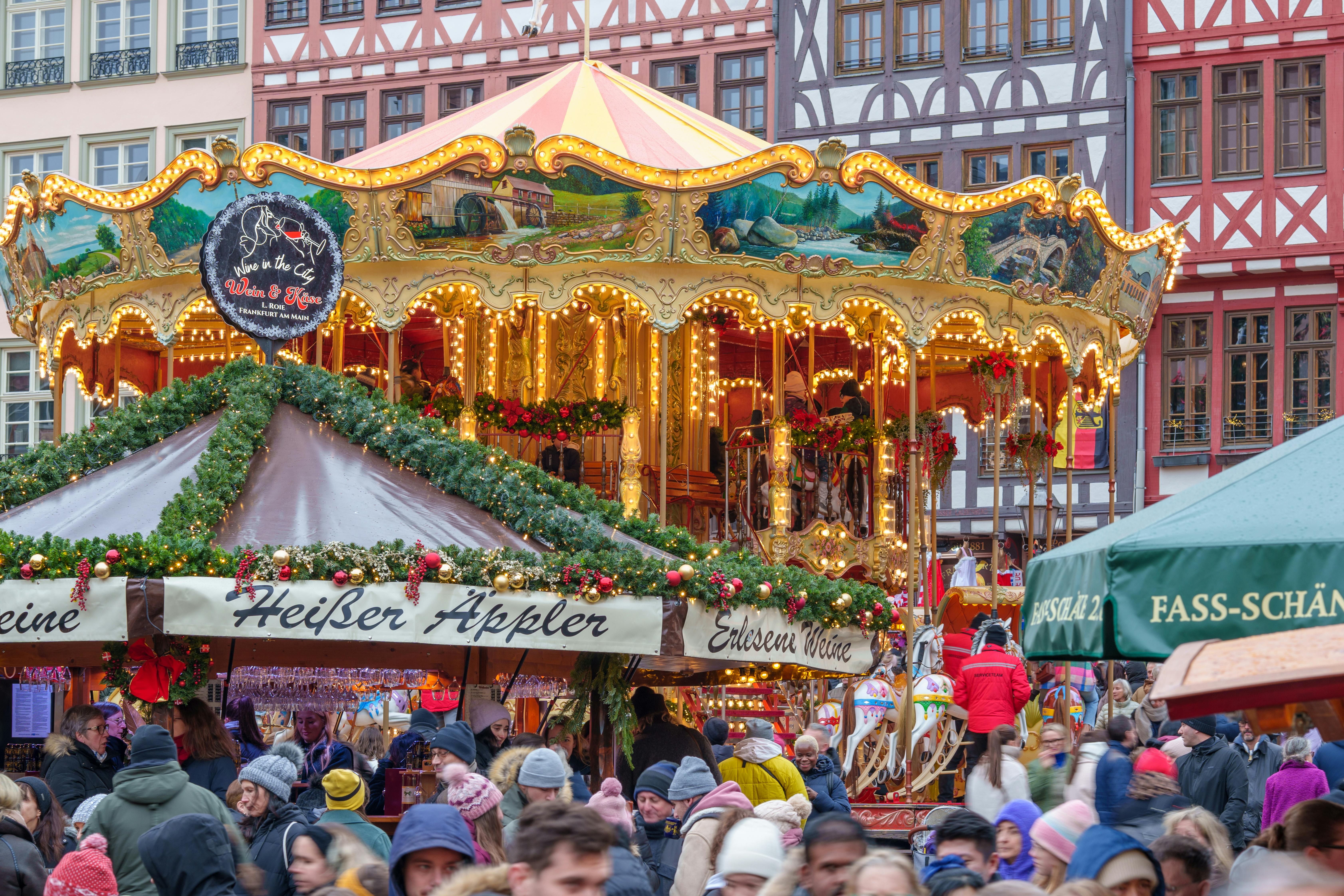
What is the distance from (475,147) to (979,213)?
170 inches

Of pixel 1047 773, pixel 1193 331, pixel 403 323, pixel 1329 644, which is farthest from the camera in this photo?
pixel 1193 331

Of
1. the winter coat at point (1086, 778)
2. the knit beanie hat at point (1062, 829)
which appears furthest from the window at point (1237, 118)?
the knit beanie hat at point (1062, 829)

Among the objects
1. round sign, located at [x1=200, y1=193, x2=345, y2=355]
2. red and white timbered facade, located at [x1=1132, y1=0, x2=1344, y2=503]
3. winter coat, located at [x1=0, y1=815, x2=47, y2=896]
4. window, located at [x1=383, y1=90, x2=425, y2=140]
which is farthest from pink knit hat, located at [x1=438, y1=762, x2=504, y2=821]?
window, located at [x1=383, y1=90, x2=425, y2=140]

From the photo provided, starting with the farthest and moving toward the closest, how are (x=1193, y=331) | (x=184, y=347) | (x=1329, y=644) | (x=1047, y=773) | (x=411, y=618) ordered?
(x=1193, y=331), (x=184, y=347), (x=411, y=618), (x=1047, y=773), (x=1329, y=644)

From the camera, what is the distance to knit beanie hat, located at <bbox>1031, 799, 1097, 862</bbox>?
21.3 ft

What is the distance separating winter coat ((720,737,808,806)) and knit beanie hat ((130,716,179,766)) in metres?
3.56

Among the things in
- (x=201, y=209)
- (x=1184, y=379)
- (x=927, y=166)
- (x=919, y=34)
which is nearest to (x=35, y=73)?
(x=919, y=34)

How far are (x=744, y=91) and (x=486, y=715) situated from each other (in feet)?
61.0

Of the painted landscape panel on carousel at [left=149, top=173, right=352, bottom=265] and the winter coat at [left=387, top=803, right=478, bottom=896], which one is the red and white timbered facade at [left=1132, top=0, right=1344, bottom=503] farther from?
the winter coat at [left=387, top=803, right=478, bottom=896]

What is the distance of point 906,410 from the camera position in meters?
22.6

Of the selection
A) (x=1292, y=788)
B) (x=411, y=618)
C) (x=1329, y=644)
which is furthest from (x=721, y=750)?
(x=1329, y=644)

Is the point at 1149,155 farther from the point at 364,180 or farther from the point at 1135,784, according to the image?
the point at 1135,784

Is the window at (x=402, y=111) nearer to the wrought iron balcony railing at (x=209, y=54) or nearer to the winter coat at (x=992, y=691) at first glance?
the wrought iron balcony railing at (x=209, y=54)

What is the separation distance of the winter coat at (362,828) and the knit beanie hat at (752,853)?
165cm
